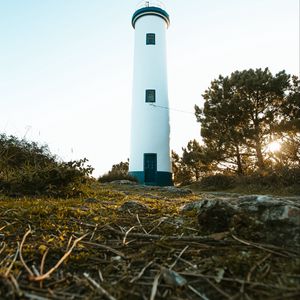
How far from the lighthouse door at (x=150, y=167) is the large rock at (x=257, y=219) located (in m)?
14.9

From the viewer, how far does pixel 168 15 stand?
20203 millimetres

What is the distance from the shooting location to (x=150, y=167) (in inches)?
697

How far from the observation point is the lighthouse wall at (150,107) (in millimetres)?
17812

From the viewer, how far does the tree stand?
1598cm

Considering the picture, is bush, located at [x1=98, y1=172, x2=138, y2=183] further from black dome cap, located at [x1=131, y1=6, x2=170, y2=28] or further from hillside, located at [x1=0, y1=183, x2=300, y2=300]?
hillside, located at [x1=0, y1=183, x2=300, y2=300]

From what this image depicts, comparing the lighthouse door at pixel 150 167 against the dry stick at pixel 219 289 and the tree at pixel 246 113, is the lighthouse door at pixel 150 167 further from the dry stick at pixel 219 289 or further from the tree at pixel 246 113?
the dry stick at pixel 219 289

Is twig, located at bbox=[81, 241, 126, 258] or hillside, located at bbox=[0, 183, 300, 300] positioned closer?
hillside, located at bbox=[0, 183, 300, 300]

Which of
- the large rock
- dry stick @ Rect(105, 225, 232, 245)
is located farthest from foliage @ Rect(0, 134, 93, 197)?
the large rock

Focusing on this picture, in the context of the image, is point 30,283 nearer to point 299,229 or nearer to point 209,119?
point 299,229

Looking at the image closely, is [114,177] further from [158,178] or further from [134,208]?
[134,208]

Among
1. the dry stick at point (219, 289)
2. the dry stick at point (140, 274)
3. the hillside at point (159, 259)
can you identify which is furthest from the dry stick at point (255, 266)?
the dry stick at point (140, 274)

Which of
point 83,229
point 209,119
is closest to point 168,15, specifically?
point 209,119

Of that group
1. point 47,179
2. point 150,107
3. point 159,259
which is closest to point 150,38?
point 150,107

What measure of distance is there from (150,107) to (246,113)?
5453 mm
